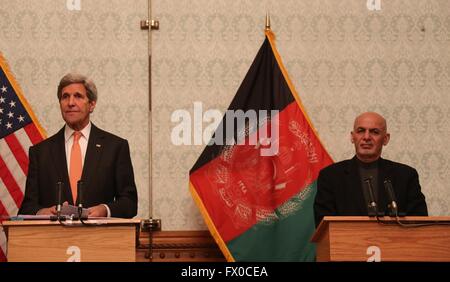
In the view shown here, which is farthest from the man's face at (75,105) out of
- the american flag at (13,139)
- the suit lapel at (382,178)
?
the suit lapel at (382,178)

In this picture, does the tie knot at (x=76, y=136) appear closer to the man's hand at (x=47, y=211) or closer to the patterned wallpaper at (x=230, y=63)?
the man's hand at (x=47, y=211)

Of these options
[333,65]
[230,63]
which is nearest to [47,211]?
[230,63]

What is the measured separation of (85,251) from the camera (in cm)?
534

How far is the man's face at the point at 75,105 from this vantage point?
21.3ft

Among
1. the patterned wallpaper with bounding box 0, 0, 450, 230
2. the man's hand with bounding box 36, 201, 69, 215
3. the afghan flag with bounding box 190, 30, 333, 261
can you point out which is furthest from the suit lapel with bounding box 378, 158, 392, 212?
the man's hand with bounding box 36, 201, 69, 215

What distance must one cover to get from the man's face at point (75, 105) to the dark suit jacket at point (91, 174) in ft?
0.48

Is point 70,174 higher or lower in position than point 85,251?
higher

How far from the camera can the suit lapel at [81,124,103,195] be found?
6.33 meters

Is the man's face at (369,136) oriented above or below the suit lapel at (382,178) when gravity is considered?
above

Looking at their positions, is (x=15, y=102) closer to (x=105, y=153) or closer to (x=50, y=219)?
(x=105, y=153)

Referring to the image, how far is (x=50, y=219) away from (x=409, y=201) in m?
2.74

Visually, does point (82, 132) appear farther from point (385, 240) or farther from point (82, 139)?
point (385, 240)

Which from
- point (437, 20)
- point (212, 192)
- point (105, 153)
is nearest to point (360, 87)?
point (437, 20)
